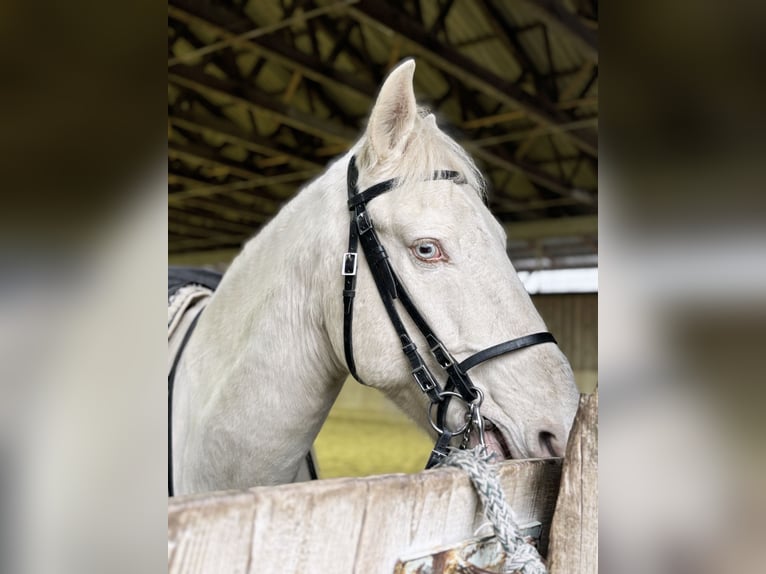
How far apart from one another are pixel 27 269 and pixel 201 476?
135cm

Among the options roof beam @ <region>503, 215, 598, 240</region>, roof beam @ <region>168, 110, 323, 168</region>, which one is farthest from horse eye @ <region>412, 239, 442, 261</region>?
roof beam @ <region>503, 215, 598, 240</region>

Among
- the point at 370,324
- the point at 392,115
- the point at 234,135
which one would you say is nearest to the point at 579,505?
the point at 370,324

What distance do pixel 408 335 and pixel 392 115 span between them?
1.78 ft

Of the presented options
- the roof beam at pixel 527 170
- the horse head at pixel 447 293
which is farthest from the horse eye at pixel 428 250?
the roof beam at pixel 527 170

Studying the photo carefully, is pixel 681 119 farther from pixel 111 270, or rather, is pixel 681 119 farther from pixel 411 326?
pixel 411 326

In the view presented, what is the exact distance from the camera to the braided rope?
30.3 inches

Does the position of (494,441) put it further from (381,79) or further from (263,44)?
(381,79)

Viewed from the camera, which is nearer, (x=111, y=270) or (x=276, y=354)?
(x=111, y=270)

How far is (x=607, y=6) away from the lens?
23.0 inches

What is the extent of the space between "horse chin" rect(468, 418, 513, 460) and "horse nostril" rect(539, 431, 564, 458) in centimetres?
7

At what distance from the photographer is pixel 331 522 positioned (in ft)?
2.26

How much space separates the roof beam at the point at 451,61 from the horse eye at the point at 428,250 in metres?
3.80

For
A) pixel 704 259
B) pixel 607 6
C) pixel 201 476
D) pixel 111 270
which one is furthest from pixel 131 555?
pixel 201 476

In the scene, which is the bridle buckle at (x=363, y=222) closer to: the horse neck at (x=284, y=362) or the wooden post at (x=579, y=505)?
the horse neck at (x=284, y=362)
